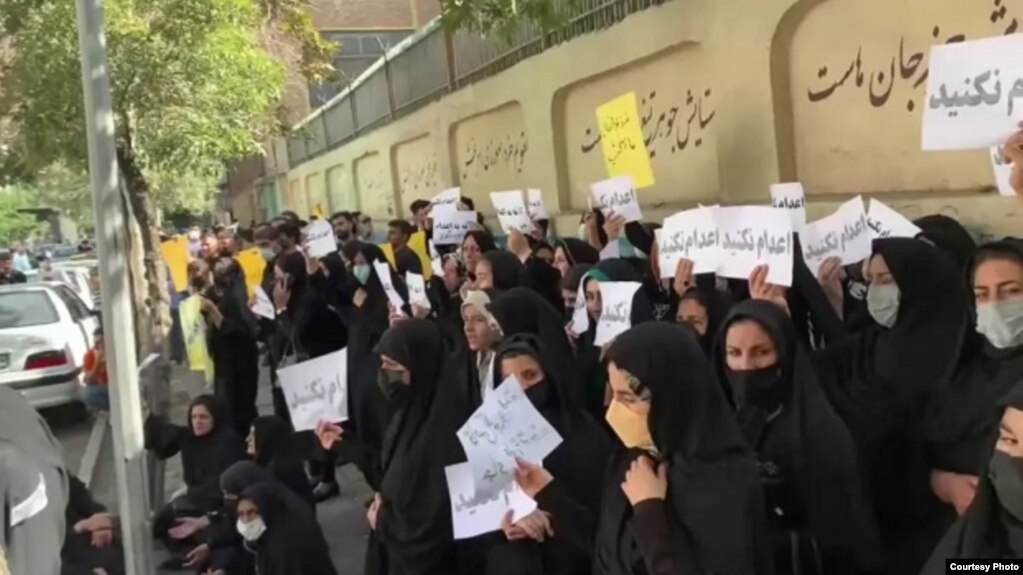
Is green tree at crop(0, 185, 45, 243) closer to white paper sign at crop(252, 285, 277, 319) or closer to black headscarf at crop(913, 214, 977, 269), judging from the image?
white paper sign at crop(252, 285, 277, 319)

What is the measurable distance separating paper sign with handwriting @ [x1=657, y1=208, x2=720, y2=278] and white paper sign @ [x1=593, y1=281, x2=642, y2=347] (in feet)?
0.64

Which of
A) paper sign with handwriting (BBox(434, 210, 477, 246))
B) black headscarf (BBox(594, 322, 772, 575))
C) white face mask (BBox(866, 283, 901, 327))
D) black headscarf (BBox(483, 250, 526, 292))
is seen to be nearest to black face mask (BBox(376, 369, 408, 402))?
black headscarf (BBox(594, 322, 772, 575))

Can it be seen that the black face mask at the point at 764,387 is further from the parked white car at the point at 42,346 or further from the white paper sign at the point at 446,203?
the parked white car at the point at 42,346

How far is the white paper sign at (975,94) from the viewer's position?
127 inches

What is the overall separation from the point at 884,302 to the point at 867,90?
2396 millimetres

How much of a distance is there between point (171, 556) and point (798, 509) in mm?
3902

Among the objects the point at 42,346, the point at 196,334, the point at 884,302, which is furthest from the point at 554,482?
the point at 42,346

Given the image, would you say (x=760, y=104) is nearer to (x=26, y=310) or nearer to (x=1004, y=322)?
(x=1004, y=322)

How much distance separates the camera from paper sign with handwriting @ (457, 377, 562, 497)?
3027 mm

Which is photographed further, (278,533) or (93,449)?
(93,449)

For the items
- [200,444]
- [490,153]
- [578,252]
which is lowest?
[200,444]

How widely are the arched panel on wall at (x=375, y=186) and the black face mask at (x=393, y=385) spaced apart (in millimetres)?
12930

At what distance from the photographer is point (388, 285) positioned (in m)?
5.89

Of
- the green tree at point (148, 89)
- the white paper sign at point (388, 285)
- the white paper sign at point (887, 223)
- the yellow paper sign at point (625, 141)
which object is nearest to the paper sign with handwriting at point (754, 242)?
the white paper sign at point (887, 223)
